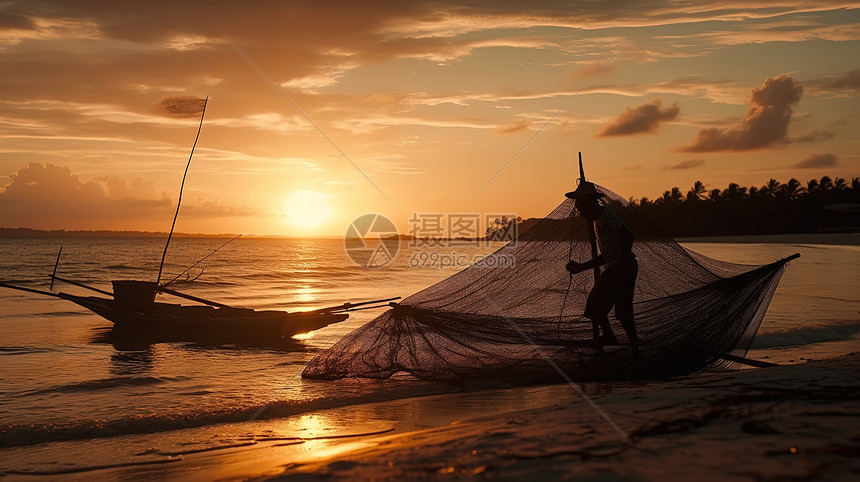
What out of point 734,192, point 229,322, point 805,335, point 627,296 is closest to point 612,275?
point 627,296

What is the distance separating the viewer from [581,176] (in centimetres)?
727

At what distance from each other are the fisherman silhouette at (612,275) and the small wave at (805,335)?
16.5ft

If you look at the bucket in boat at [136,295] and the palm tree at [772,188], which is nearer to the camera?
the bucket in boat at [136,295]

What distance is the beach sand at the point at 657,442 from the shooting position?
288 centimetres

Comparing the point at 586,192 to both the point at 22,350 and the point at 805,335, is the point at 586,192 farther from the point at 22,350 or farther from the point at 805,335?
the point at 22,350

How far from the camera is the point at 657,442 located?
332 cm

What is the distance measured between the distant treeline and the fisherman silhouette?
79778 mm

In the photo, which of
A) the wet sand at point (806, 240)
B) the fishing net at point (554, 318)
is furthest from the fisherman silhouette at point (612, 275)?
the wet sand at point (806, 240)

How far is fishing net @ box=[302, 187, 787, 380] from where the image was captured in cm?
685

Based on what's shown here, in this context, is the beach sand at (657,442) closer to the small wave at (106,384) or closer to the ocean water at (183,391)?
the ocean water at (183,391)

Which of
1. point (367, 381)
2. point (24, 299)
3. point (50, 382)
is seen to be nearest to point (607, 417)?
point (367, 381)

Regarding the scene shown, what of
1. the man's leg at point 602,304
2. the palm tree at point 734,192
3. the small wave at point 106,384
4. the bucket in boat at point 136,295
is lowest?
the small wave at point 106,384

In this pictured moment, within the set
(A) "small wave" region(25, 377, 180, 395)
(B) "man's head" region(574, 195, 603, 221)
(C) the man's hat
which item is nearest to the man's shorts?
(B) "man's head" region(574, 195, 603, 221)

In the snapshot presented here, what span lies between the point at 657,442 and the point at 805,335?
31.8 feet
